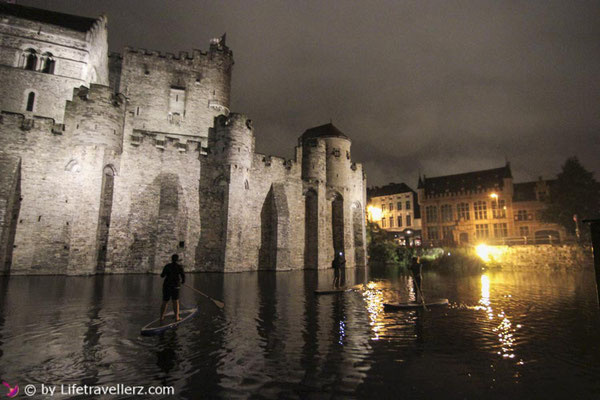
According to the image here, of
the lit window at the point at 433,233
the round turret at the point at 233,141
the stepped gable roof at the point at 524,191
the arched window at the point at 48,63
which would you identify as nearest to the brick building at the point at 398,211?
the lit window at the point at 433,233

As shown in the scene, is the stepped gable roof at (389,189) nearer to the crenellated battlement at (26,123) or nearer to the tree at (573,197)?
the tree at (573,197)

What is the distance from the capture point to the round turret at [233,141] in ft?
76.1

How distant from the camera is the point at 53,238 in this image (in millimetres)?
18219

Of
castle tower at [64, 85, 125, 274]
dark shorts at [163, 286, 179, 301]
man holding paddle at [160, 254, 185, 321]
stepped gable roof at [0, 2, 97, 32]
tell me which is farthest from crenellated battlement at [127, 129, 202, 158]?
dark shorts at [163, 286, 179, 301]

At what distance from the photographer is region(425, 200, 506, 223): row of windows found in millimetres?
47406

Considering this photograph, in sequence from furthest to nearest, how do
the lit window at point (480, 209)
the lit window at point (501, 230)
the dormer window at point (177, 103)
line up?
the lit window at point (480, 209)
the lit window at point (501, 230)
the dormer window at point (177, 103)

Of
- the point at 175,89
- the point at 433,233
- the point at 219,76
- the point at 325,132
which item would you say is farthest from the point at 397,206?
the point at 175,89

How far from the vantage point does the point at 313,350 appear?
5.54 meters

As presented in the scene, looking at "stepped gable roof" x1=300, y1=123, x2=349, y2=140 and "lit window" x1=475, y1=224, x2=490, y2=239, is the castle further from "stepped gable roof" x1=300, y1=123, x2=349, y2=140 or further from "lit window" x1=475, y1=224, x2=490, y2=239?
"lit window" x1=475, y1=224, x2=490, y2=239

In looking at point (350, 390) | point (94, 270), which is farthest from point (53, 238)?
point (350, 390)

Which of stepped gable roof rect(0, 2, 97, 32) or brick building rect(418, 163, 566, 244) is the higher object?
stepped gable roof rect(0, 2, 97, 32)

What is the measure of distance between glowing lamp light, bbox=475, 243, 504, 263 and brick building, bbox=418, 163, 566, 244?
32.4ft

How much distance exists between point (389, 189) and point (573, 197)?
3063 cm

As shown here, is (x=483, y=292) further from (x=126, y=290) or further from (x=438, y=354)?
(x=126, y=290)
